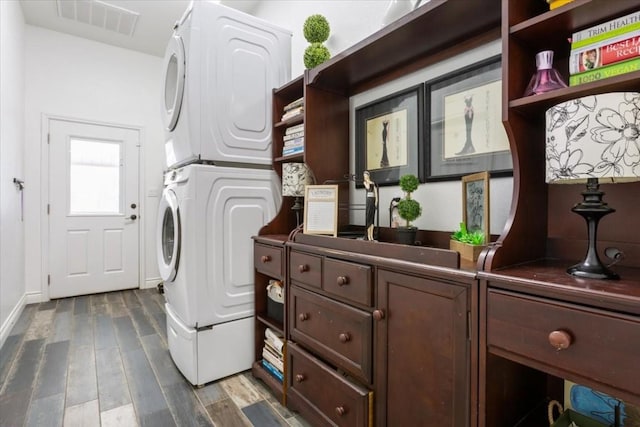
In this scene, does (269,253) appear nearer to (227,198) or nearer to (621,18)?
(227,198)

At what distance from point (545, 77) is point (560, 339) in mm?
707

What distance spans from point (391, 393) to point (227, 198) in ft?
4.58

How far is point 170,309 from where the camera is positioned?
2.24 meters

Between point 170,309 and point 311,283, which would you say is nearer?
point 311,283

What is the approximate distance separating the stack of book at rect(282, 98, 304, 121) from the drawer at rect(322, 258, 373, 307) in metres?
1.04

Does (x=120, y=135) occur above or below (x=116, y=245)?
above

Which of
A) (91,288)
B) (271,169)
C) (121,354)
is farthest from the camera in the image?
(91,288)

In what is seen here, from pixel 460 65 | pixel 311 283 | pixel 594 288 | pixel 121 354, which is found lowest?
pixel 121 354

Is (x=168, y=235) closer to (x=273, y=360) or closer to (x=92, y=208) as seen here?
(x=273, y=360)

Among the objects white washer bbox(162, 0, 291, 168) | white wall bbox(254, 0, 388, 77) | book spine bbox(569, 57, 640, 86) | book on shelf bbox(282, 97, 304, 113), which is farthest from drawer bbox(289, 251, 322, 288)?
Answer: white wall bbox(254, 0, 388, 77)

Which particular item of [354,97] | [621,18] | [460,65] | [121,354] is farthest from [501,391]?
[121,354]

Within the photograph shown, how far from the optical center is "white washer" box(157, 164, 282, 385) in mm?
1909

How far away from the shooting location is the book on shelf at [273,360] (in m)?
1.84

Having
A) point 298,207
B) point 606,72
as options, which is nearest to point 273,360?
point 298,207
